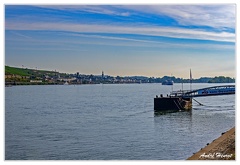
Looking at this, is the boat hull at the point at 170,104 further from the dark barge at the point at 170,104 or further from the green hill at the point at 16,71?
the green hill at the point at 16,71

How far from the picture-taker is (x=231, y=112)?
1739 centimetres

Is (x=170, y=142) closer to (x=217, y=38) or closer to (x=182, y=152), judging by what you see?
(x=182, y=152)

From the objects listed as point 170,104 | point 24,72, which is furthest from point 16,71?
point 170,104

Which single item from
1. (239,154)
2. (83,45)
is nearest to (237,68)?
(239,154)

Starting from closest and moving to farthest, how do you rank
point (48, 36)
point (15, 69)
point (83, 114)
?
point (15, 69)
point (48, 36)
point (83, 114)

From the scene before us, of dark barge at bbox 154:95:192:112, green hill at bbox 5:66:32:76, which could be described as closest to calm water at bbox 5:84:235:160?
green hill at bbox 5:66:32:76

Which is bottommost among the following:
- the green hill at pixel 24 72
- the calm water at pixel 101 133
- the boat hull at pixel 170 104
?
the calm water at pixel 101 133

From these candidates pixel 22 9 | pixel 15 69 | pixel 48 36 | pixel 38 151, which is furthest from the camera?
pixel 38 151

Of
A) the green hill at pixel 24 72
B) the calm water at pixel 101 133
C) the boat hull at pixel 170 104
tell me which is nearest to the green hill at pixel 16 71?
the green hill at pixel 24 72

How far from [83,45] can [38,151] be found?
3.04 m

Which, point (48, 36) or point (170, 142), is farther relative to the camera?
point (170, 142)

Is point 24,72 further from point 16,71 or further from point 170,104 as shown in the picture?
point 170,104

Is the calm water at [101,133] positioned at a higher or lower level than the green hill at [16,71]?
lower

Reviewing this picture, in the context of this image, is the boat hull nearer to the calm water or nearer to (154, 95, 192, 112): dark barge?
(154, 95, 192, 112): dark barge
